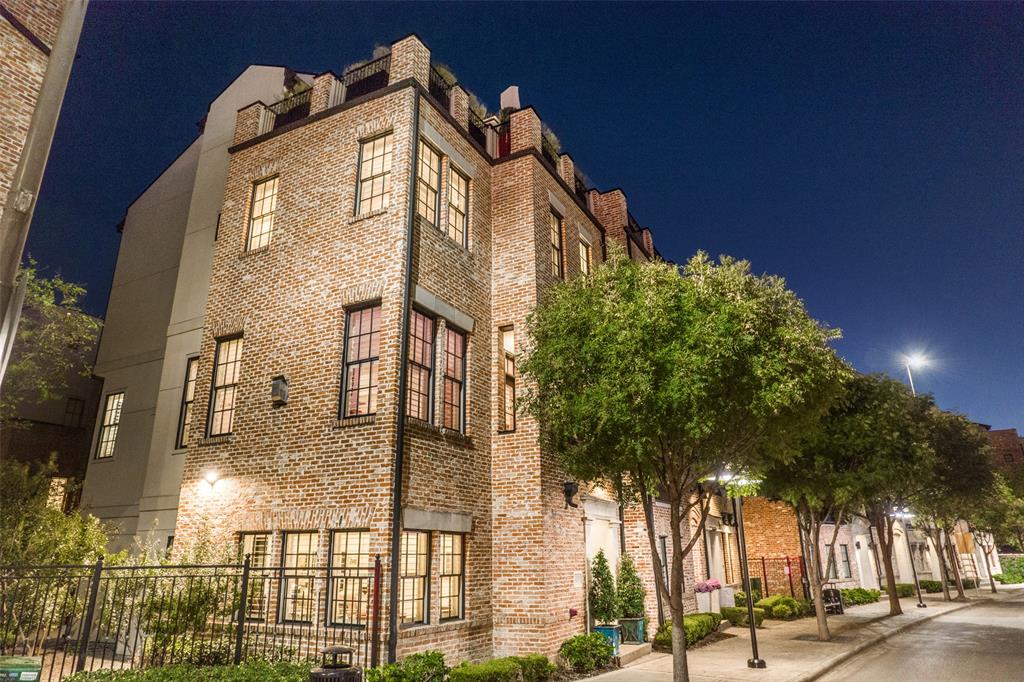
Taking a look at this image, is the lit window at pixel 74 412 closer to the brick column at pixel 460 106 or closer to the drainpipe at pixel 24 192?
the brick column at pixel 460 106

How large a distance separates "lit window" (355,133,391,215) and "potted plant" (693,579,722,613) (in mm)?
15812

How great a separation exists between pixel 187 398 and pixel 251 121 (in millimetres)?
7370

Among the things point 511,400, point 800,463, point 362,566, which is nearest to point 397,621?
point 362,566

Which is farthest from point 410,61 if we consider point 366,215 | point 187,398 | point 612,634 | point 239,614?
point 612,634

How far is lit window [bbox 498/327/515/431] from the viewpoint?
46.4 feet

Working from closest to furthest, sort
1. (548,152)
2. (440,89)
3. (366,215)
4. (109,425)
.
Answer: (366,215)
(440,89)
(109,425)
(548,152)

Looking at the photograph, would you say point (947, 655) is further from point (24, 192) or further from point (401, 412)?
point (24, 192)

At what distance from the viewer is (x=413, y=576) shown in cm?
1115

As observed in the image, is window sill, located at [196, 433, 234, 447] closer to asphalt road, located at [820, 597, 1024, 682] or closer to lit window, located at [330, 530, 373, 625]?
lit window, located at [330, 530, 373, 625]

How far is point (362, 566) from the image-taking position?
10.7 metres

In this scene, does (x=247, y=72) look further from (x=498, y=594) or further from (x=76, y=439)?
(x=498, y=594)

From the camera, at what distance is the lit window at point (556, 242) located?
16.2 m

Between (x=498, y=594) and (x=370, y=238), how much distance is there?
787 centimetres

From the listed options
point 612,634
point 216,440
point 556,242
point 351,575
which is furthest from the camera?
point 556,242
